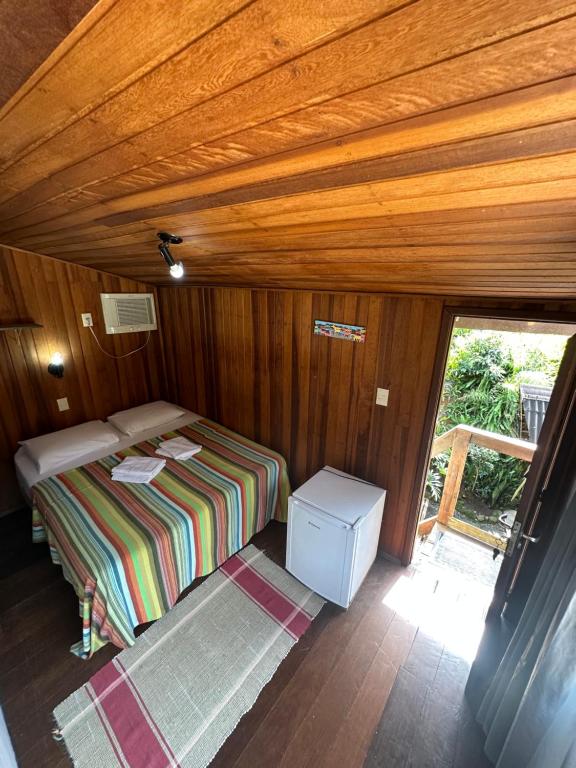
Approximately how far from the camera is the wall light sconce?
9.07ft

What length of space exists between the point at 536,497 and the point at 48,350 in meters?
3.55

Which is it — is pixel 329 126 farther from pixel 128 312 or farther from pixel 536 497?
pixel 128 312

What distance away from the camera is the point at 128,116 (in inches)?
28.0

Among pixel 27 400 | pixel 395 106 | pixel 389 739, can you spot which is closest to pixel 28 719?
pixel 389 739

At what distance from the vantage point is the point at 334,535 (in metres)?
1.89

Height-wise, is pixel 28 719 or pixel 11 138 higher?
pixel 11 138

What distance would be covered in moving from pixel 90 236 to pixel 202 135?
1457mm

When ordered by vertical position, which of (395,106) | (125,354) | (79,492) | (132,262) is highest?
(395,106)

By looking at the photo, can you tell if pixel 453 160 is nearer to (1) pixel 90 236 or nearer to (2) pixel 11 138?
(2) pixel 11 138

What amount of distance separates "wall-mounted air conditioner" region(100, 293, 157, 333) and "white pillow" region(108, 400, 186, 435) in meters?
0.83

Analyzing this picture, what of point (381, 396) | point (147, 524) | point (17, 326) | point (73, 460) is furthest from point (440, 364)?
point (17, 326)

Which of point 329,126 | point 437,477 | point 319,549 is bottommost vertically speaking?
point 437,477

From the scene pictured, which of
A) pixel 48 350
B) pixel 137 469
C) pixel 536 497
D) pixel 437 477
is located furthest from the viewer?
pixel 437 477

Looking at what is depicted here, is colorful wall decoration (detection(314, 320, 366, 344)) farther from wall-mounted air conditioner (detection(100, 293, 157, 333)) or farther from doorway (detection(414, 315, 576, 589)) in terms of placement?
wall-mounted air conditioner (detection(100, 293, 157, 333))
